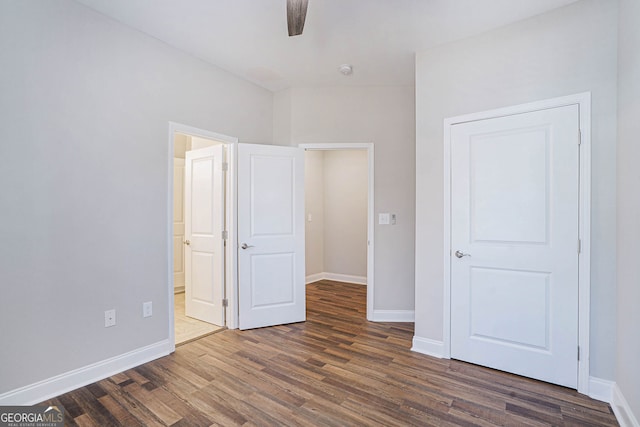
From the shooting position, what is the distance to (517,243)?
2.42m

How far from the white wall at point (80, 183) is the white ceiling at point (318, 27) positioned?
0.91 feet

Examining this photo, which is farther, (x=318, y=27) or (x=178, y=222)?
(x=178, y=222)

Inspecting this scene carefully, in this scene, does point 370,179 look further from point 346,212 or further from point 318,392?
point 318,392

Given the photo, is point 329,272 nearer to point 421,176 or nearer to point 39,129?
point 421,176

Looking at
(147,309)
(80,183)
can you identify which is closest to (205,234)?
(147,309)

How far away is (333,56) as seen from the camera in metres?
3.04

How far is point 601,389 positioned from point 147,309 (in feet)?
11.4

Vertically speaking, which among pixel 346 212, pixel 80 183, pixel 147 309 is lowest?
pixel 147 309

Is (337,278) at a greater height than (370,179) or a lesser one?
lesser

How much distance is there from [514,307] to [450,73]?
80.4 inches

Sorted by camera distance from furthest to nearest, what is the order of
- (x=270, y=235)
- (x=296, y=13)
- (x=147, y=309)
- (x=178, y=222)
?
(x=178, y=222) → (x=270, y=235) → (x=147, y=309) → (x=296, y=13)

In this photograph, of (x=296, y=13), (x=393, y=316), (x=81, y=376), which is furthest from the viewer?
(x=393, y=316)

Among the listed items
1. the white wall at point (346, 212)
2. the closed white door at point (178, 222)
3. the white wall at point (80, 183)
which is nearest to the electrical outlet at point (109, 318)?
the white wall at point (80, 183)

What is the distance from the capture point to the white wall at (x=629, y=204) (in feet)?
5.76
